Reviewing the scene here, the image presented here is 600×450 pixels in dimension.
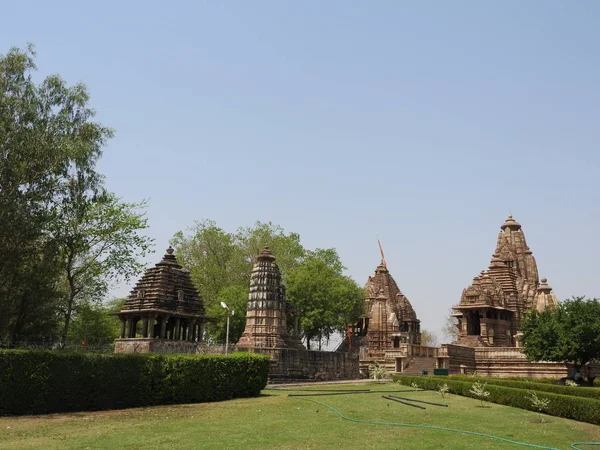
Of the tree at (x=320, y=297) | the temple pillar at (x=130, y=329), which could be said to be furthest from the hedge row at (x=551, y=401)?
the tree at (x=320, y=297)

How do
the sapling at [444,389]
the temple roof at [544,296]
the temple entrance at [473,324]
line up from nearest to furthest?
1. the sapling at [444,389]
2. the temple entrance at [473,324]
3. the temple roof at [544,296]

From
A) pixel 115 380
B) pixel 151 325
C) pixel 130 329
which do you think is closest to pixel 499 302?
pixel 151 325

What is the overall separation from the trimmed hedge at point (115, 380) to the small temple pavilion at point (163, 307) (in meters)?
12.7

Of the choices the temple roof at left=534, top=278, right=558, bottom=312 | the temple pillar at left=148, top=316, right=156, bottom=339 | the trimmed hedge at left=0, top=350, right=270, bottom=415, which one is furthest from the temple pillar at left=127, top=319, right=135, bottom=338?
the temple roof at left=534, top=278, right=558, bottom=312

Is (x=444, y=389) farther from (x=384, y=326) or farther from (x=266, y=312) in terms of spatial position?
(x=384, y=326)

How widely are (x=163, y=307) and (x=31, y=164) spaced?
15146mm

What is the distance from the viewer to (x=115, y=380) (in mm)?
20484

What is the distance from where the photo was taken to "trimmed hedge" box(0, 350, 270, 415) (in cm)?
1845

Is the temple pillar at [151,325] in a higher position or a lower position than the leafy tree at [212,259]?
lower

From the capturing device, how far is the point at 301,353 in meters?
38.1

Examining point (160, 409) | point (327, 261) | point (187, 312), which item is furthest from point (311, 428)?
point (327, 261)

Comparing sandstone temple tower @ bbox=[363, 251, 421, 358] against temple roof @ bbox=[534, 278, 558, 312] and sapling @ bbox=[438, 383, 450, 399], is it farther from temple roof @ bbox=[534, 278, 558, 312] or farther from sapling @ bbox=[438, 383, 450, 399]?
sapling @ bbox=[438, 383, 450, 399]

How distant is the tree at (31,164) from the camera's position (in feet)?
84.3

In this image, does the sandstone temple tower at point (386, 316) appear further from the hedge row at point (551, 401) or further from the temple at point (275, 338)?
the hedge row at point (551, 401)
